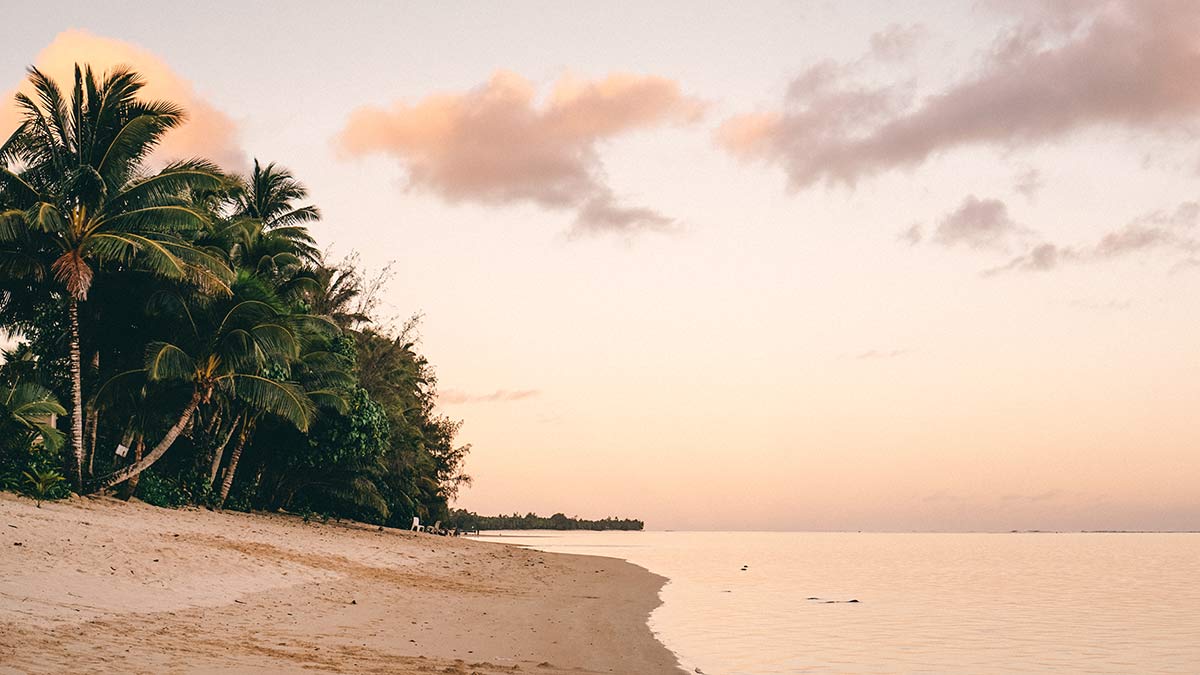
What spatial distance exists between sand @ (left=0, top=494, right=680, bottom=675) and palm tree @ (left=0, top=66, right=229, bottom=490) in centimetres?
692

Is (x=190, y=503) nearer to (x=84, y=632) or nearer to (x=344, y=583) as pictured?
(x=344, y=583)

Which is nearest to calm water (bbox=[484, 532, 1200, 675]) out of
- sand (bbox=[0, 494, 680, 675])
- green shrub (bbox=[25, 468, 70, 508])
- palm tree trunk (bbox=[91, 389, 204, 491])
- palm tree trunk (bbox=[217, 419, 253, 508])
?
sand (bbox=[0, 494, 680, 675])

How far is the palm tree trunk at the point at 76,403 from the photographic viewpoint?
1064 inches

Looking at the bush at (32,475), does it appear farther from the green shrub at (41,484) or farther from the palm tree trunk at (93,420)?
the palm tree trunk at (93,420)

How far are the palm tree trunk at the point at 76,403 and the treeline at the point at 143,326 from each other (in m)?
0.04

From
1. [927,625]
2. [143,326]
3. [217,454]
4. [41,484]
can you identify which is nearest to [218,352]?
[143,326]

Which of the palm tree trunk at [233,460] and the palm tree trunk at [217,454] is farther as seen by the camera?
the palm tree trunk at [233,460]

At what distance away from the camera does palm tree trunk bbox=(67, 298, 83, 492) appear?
27.0 meters

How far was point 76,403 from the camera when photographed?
A: 27.2 meters

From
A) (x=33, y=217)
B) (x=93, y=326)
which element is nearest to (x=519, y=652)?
(x=33, y=217)

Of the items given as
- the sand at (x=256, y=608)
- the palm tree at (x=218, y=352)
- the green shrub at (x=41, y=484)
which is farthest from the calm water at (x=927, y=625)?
the green shrub at (x=41, y=484)

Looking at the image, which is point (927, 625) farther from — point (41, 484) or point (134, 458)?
point (134, 458)

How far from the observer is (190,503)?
34438 mm

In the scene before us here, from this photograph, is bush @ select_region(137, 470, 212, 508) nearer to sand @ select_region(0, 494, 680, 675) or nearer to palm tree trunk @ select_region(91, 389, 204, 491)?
palm tree trunk @ select_region(91, 389, 204, 491)
